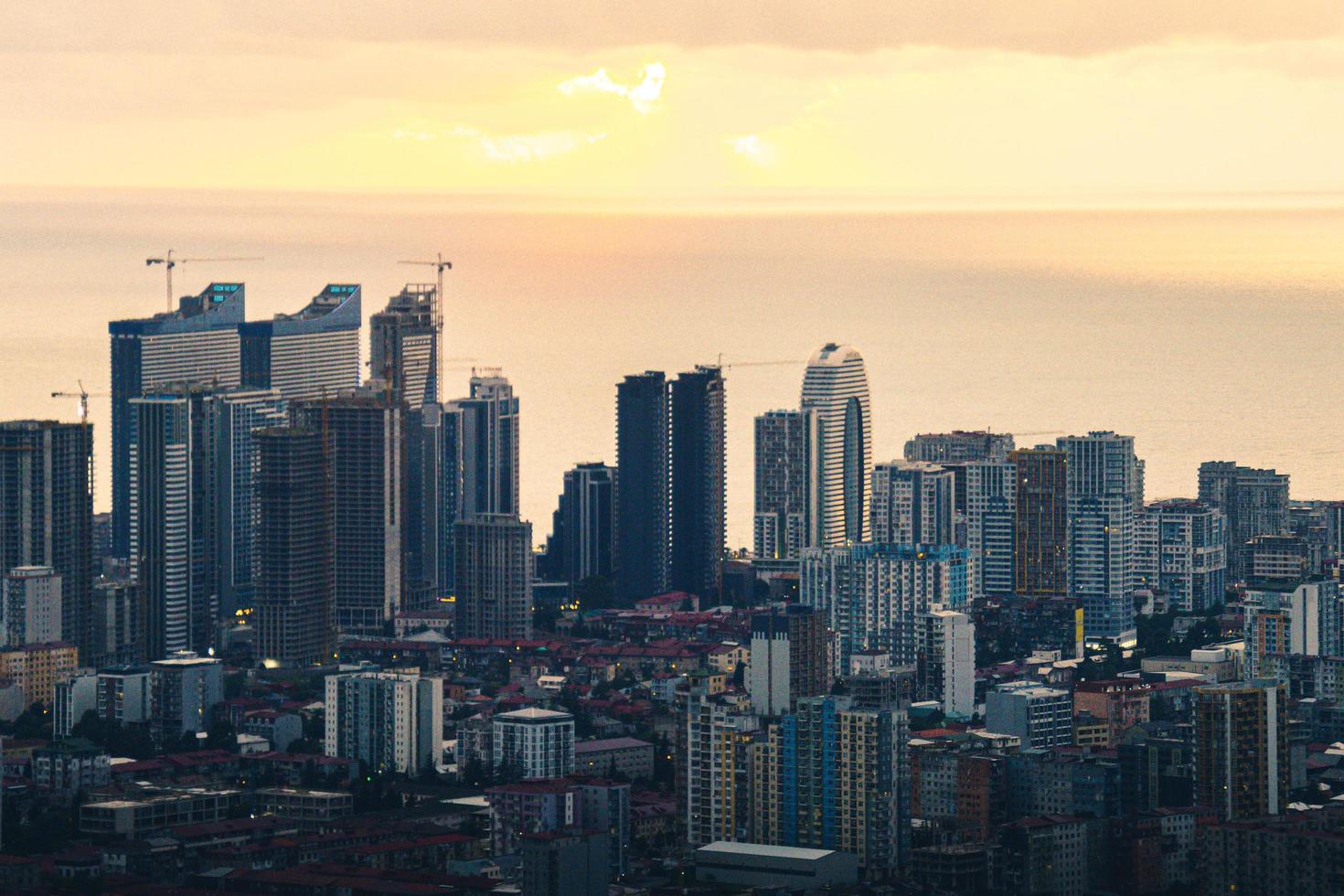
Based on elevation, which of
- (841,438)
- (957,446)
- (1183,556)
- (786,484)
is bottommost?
(1183,556)

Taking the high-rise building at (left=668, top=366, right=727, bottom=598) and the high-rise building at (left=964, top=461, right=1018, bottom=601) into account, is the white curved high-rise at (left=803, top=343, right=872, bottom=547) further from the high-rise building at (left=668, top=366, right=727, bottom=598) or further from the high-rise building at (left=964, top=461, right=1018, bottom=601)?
the high-rise building at (left=964, top=461, right=1018, bottom=601)

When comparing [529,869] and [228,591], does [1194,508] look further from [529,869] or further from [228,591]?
[529,869]

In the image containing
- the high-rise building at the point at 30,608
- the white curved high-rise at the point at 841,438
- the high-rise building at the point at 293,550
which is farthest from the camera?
the white curved high-rise at the point at 841,438

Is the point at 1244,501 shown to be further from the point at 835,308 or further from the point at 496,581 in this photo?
the point at 835,308

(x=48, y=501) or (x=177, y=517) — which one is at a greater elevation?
(x=48, y=501)

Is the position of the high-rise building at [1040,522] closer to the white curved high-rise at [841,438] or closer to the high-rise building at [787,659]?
the white curved high-rise at [841,438]

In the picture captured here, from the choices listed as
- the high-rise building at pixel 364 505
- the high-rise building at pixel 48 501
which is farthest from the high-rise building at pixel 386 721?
the high-rise building at pixel 364 505

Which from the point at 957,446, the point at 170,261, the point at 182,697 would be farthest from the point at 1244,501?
the point at 170,261

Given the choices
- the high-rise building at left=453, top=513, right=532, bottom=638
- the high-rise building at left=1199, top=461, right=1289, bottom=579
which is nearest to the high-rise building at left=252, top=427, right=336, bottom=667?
the high-rise building at left=453, top=513, right=532, bottom=638
